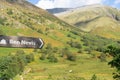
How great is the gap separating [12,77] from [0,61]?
Answer: 41.6 ft

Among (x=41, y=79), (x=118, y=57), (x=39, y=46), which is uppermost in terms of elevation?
(x=39, y=46)

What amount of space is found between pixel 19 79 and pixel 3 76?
1432 cm

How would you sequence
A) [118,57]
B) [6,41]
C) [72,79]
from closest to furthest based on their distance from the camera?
[6,41], [118,57], [72,79]

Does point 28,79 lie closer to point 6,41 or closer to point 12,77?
point 12,77

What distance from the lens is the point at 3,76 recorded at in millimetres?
159375

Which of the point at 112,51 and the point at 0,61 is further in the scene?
the point at 0,61

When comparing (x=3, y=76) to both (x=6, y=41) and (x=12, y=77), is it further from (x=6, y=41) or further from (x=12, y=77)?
(x=6, y=41)

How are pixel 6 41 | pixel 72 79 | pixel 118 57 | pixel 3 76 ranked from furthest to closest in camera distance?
pixel 72 79, pixel 3 76, pixel 118 57, pixel 6 41

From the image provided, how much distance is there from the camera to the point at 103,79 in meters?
176

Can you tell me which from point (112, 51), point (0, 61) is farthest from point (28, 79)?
point (112, 51)

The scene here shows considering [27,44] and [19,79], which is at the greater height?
[27,44]

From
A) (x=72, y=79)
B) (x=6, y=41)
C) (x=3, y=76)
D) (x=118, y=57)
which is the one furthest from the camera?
(x=72, y=79)

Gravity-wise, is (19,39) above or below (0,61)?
above

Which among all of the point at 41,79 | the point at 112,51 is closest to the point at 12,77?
the point at 41,79
